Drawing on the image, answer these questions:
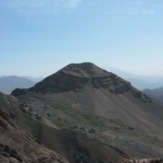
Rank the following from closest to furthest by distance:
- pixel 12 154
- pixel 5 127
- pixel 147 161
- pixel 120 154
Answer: pixel 147 161 < pixel 12 154 < pixel 5 127 < pixel 120 154

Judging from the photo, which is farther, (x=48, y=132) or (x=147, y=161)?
(x=48, y=132)

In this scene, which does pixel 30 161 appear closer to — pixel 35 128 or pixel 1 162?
pixel 1 162

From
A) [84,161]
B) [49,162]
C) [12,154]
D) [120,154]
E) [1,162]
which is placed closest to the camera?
[1,162]

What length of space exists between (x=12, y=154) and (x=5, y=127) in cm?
1887

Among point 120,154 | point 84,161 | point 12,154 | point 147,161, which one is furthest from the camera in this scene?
point 120,154

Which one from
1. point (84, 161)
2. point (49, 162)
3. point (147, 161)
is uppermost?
point (147, 161)

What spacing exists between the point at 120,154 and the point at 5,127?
88147 mm

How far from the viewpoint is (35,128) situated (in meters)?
194

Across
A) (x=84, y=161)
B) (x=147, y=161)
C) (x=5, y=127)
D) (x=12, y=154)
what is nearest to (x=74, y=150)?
(x=84, y=161)

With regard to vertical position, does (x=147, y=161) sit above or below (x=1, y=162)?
above

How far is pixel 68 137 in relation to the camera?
19538 cm

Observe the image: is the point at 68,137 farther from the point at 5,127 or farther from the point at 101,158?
the point at 5,127

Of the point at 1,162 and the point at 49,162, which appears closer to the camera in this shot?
the point at 1,162

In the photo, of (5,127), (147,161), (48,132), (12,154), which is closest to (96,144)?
(48,132)
